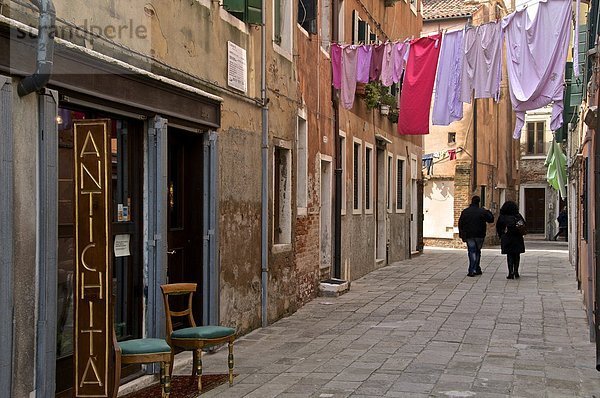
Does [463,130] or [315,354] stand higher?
[463,130]

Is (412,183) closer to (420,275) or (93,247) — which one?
(420,275)

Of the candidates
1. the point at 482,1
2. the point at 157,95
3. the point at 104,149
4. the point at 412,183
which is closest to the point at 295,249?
the point at 157,95

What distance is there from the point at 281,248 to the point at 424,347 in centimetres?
300

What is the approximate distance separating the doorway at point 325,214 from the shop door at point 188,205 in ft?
19.7

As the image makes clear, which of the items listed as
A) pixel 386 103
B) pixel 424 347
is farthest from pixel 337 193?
pixel 424 347

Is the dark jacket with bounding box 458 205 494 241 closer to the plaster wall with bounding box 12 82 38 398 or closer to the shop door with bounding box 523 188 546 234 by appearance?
the plaster wall with bounding box 12 82 38 398

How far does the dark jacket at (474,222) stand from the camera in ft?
58.0

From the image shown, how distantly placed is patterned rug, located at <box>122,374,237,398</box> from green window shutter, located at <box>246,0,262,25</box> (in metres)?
4.29

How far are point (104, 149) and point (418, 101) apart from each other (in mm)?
8178

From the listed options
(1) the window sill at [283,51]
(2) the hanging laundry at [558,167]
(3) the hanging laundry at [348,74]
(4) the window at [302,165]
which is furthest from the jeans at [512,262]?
(2) the hanging laundry at [558,167]

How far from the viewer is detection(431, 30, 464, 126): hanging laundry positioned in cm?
1196

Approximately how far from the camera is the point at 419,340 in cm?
944

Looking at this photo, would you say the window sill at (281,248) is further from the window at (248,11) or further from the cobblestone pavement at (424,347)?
the window at (248,11)

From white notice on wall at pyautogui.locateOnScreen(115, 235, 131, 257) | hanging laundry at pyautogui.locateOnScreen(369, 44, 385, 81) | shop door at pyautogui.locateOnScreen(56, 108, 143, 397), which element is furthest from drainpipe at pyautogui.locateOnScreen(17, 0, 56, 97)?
hanging laundry at pyautogui.locateOnScreen(369, 44, 385, 81)
